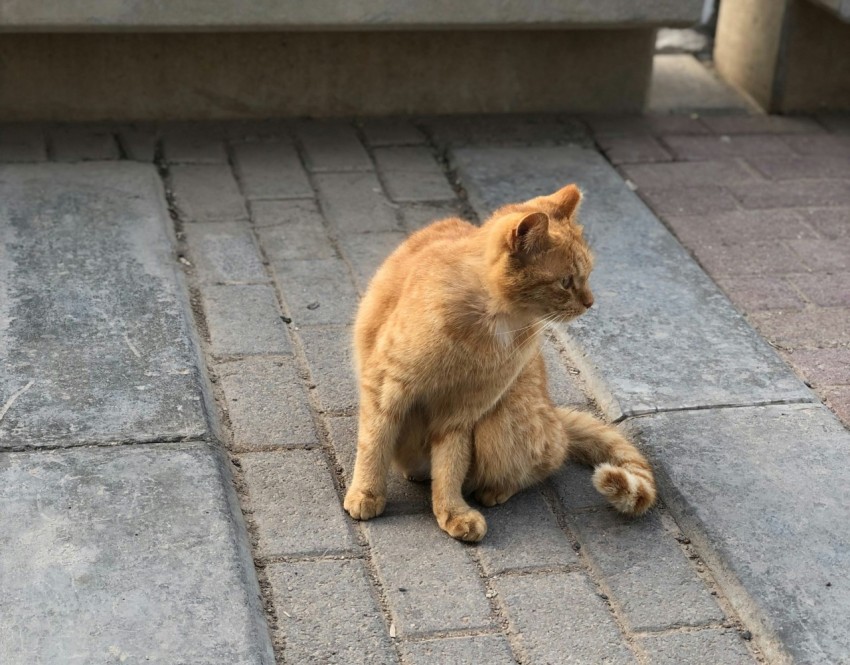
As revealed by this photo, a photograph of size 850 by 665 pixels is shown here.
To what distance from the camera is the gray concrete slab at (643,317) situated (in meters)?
3.97

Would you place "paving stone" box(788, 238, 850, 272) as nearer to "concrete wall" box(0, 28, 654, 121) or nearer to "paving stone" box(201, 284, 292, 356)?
"concrete wall" box(0, 28, 654, 121)

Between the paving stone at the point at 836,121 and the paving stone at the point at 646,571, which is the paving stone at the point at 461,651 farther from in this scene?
the paving stone at the point at 836,121

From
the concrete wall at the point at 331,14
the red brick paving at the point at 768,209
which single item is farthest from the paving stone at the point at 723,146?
the concrete wall at the point at 331,14

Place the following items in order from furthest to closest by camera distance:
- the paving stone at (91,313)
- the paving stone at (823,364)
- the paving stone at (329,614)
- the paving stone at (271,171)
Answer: the paving stone at (271,171), the paving stone at (823,364), the paving stone at (91,313), the paving stone at (329,614)

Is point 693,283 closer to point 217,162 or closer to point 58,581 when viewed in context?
point 217,162

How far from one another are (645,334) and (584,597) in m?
1.40

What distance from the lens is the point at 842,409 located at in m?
3.95

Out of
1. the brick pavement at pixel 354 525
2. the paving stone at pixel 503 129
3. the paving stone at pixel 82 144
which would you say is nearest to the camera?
the brick pavement at pixel 354 525

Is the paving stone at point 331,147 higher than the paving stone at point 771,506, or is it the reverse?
the paving stone at point 771,506

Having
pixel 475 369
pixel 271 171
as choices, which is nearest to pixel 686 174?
pixel 271 171

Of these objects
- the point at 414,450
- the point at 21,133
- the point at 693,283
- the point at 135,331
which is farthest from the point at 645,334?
the point at 21,133

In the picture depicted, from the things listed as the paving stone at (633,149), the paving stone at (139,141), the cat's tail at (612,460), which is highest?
the cat's tail at (612,460)

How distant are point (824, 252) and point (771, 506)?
6.31 ft

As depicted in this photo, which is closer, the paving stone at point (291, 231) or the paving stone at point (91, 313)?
the paving stone at point (91, 313)
